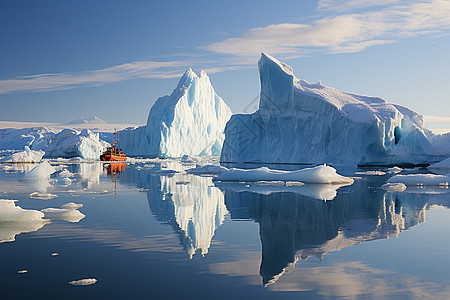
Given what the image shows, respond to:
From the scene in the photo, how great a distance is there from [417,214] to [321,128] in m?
21.4

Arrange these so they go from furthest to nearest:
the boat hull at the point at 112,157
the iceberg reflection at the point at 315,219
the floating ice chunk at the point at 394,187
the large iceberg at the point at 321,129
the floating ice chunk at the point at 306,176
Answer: the boat hull at the point at 112,157 < the large iceberg at the point at 321,129 < the floating ice chunk at the point at 306,176 < the floating ice chunk at the point at 394,187 < the iceberg reflection at the point at 315,219

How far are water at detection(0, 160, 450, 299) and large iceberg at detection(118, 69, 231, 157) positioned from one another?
47250mm

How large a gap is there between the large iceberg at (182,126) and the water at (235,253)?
4725 cm

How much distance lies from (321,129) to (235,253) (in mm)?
25218

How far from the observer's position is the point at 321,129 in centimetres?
2944

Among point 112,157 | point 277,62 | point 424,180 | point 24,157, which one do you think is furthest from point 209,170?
point 24,157

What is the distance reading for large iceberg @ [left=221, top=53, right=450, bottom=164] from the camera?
27.4m

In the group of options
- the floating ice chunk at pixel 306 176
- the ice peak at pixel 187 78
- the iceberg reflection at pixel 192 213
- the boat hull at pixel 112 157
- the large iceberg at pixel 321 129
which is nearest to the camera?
the iceberg reflection at pixel 192 213

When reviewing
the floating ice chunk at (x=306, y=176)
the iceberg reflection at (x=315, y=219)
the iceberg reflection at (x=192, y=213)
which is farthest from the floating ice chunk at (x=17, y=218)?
the floating ice chunk at (x=306, y=176)

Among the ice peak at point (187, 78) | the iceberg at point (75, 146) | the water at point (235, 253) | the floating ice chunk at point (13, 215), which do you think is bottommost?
the water at point (235, 253)

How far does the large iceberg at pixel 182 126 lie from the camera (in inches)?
2226

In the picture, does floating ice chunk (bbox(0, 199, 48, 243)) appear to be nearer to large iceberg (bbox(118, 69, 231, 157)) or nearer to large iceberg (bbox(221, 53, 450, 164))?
large iceberg (bbox(221, 53, 450, 164))

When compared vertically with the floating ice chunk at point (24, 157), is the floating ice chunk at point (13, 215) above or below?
below

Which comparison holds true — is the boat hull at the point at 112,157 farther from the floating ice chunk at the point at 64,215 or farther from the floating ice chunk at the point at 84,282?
the floating ice chunk at the point at 84,282
